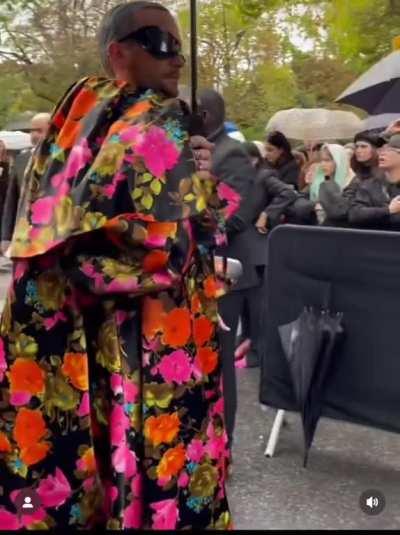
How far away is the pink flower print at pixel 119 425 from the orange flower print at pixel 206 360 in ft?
0.77

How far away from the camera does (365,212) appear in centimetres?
583

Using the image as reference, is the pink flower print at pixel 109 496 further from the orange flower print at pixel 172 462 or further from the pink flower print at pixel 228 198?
the pink flower print at pixel 228 198

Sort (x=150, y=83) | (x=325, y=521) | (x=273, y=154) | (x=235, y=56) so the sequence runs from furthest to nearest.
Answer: (x=235, y=56)
(x=273, y=154)
(x=325, y=521)
(x=150, y=83)

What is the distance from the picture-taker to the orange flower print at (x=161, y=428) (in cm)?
264

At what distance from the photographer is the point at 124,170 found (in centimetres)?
257

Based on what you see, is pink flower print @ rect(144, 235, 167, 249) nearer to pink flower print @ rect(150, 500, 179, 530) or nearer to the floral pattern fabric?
the floral pattern fabric

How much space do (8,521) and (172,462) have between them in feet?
1.54

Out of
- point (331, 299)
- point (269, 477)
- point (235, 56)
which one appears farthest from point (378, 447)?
point (235, 56)

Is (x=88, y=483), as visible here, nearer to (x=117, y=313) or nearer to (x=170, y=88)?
(x=117, y=313)

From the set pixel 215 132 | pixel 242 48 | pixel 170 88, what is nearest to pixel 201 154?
pixel 170 88

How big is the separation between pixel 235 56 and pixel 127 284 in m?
24.0

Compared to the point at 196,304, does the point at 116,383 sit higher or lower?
lower

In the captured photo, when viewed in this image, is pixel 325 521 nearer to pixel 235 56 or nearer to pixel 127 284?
pixel 127 284

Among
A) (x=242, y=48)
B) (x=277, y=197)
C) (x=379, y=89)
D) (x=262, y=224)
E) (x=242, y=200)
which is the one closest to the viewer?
(x=242, y=200)
